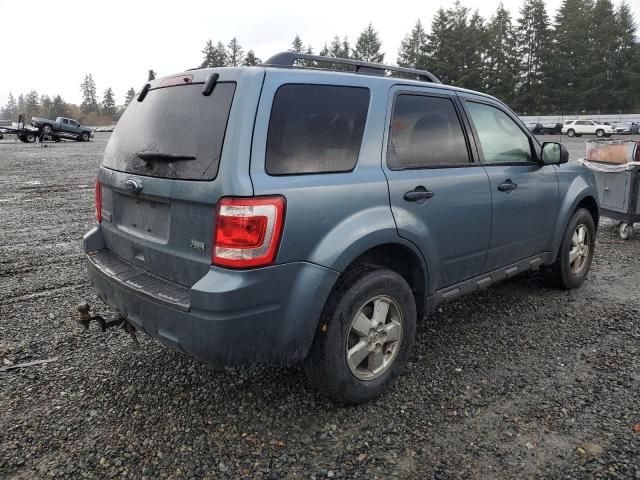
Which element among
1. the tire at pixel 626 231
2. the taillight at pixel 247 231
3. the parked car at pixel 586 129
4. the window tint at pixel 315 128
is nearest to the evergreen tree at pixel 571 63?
the parked car at pixel 586 129

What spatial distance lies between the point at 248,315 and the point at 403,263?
3.97 ft

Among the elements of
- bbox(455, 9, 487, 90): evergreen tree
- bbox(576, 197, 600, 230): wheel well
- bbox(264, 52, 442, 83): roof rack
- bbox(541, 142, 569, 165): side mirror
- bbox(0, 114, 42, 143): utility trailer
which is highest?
bbox(455, 9, 487, 90): evergreen tree

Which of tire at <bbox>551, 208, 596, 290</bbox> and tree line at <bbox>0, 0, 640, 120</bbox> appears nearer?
tire at <bbox>551, 208, 596, 290</bbox>

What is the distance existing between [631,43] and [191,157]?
79.9m

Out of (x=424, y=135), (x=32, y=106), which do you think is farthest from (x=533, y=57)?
(x=32, y=106)

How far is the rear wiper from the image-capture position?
2.52 metres

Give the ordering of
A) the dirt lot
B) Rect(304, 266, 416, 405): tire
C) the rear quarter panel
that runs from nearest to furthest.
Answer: the dirt lot < Rect(304, 266, 416, 405): tire < the rear quarter panel

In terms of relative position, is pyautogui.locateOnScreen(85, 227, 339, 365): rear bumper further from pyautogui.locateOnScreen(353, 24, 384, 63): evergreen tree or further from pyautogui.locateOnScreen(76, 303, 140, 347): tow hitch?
pyautogui.locateOnScreen(353, 24, 384, 63): evergreen tree

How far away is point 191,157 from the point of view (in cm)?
250

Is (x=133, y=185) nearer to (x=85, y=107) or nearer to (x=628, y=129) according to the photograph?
(x=628, y=129)

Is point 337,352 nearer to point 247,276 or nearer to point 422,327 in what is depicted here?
point 247,276

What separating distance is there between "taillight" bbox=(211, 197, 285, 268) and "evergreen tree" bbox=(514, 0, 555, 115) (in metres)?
73.8

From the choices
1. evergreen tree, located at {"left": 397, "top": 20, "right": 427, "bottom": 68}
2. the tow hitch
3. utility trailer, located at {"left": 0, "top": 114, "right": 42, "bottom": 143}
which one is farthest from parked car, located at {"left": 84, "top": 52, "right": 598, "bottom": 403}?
evergreen tree, located at {"left": 397, "top": 20, "right": 427, "bottom": 68}

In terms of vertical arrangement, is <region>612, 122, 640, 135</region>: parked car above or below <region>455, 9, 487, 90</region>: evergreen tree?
below
